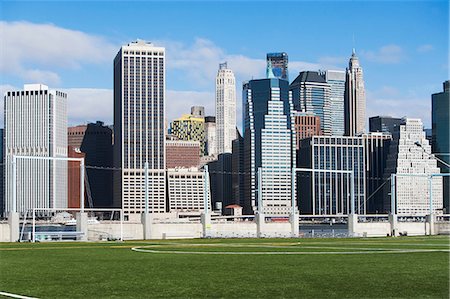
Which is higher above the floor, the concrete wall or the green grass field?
the green grass field

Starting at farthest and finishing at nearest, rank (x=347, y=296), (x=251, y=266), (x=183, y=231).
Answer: (x=183, y=231) → (x=251, y=266) → (x=347, y=296)

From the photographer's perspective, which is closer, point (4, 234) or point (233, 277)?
point (233, 277)

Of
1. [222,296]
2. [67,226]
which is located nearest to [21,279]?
[222,296]

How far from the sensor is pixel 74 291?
17469 mm

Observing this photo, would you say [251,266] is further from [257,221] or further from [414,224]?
[414,224]

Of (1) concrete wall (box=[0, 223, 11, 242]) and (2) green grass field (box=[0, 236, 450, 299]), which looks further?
(1) concrete wall (box=[0, 223, 11, 242])

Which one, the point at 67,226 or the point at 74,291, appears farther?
the point at 67,226

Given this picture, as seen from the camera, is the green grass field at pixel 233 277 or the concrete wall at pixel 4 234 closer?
the green grass field at pixel 233 277

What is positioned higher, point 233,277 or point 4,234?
point 233,277

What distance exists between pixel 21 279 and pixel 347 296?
331 inches

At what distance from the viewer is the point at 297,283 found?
18.8 m

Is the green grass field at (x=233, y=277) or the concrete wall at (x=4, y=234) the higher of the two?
the green grass field at (x=233, y=277)

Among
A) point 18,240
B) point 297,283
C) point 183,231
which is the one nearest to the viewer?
point 297,283

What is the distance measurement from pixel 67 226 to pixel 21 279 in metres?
120
